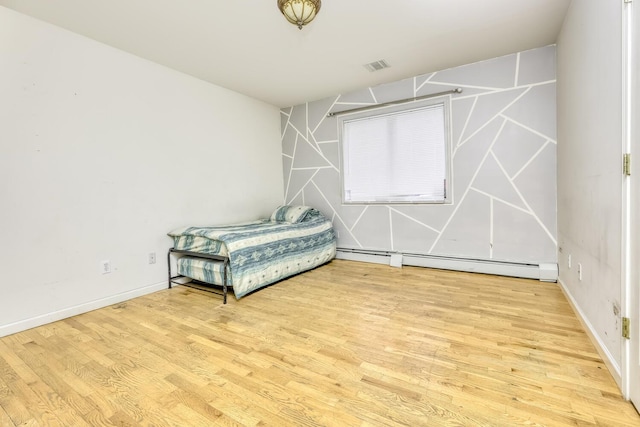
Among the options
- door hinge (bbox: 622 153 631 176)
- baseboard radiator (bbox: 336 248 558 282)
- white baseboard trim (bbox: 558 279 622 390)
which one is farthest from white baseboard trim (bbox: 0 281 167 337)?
door hinge (bbox: 622 153 631 176)

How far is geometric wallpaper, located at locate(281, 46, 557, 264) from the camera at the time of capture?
3.09 m

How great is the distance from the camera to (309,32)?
2600 mm

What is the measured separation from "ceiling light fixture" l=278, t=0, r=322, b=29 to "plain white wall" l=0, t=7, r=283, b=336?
6.17 ft

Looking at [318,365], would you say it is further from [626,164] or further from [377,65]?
[377,65]

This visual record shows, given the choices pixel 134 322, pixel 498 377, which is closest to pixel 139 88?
pixel 134 322

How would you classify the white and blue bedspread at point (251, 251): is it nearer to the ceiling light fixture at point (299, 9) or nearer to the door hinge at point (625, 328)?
the ceiling light fixture at point (299, 9)

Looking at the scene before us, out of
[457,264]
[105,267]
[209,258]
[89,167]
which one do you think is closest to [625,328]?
[457,264]

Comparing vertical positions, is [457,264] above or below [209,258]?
below

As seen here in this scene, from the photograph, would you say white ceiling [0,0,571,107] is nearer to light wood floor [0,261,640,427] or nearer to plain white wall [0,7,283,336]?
plain white wall [0,7,283,336]

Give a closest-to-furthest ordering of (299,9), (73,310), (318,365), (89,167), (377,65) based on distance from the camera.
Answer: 1. (318,365)
2. (299,9)
3. (73,310)
4. (89,167)
5. (377,65)

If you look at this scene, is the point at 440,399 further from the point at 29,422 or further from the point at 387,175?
the point at 387,175

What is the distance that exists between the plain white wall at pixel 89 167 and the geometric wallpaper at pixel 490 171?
88.7 inches

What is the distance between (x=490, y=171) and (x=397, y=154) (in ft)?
3.67

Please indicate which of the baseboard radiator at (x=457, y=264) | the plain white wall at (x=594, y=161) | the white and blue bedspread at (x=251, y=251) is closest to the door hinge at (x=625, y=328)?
the plain white wall at (x=594, y=161)
